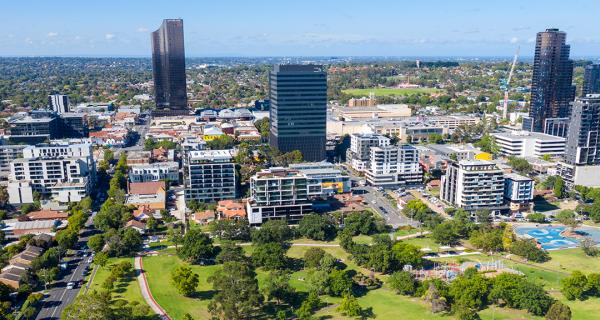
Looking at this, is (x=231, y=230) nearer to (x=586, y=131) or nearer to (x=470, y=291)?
(x=470, y=291)

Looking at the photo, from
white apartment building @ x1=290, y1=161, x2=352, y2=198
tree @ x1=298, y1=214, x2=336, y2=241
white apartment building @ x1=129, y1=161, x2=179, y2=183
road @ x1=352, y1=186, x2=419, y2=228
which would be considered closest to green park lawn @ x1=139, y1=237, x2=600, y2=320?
tree @ x1=298, y1=214, x2=336, y2=241

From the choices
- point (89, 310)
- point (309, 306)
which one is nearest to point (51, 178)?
point (89, 310)

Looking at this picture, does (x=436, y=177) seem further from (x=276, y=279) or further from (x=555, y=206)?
(x=276, y=279)

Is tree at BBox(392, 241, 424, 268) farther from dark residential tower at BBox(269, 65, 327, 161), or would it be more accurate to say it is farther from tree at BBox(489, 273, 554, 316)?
dark residential tower at BBox(269, 65, 327, 161)

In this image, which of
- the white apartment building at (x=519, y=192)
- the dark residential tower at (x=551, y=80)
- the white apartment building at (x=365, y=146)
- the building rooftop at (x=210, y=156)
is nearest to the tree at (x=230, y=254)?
the building rooftop at (x=210, y=156)

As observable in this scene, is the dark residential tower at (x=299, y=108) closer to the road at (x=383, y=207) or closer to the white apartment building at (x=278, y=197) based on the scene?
the road at (x=383, y=207)

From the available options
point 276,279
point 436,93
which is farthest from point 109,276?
point 436,93

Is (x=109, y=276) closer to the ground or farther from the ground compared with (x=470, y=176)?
closer to the ground
